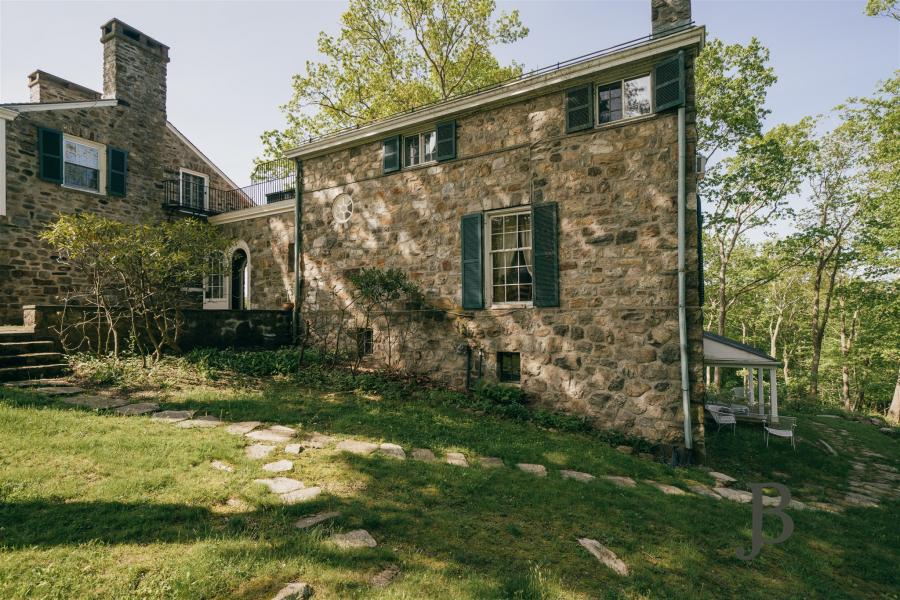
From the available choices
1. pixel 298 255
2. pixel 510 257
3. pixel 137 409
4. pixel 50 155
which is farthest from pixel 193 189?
pixel 510 257

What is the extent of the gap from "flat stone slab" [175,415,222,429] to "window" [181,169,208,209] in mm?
11709

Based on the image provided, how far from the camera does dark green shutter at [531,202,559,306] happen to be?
7273 mm

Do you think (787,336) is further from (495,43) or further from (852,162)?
(495,43)

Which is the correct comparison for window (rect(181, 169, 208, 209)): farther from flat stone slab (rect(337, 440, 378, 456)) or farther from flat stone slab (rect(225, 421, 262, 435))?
flat stone slab (rect(337, 440, 378, 456))

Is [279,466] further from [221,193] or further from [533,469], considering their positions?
[221,193]

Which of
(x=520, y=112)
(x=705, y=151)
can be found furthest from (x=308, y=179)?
(x=705, y=151)

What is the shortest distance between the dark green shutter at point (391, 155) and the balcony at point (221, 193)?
508 centimetres

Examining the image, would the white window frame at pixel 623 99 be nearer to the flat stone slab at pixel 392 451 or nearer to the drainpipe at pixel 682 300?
the drainpipe at pixel 682 300

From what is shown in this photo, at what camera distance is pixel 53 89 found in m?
12.7

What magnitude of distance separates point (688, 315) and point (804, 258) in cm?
1382

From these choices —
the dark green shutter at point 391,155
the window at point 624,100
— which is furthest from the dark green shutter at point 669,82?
the dark green shutter at point 391,155

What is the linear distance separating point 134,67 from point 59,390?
11680mm

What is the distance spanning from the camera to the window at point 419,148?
28.9ft

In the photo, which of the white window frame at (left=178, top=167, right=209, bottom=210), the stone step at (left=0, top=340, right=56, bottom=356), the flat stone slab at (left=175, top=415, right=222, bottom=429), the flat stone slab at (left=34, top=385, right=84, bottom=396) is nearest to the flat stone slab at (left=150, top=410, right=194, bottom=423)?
the flat stone slab at (left=175, top=415, right=222, bottom=429)
